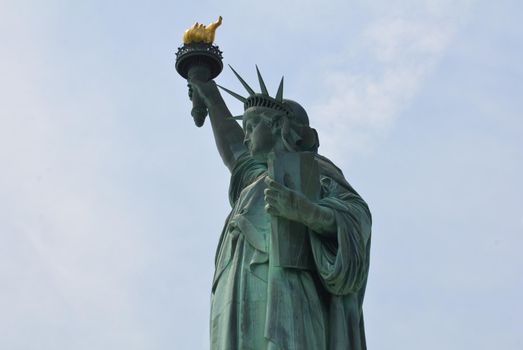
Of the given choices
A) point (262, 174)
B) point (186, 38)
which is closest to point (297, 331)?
point (262, 174)

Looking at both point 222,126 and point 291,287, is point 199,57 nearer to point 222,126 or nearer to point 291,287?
point 222,126

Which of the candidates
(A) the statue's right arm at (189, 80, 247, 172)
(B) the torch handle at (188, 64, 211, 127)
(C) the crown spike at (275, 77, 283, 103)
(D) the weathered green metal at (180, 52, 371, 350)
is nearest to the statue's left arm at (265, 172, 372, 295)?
(D) the weathered green metal at (180, 52, 371, 350)

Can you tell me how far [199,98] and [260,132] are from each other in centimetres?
246

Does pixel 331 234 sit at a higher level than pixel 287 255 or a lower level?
higher

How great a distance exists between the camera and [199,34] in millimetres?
18469

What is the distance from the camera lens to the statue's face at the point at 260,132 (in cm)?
1594

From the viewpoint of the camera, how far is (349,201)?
15.7 meters

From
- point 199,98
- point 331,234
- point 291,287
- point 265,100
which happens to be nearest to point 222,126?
point 199,98

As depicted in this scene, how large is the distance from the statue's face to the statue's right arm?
1204 mm

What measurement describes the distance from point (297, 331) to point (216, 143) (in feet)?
13.4

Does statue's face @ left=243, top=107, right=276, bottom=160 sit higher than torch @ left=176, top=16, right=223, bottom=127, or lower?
lower

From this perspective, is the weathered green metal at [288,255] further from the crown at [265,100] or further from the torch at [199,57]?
the torch at [199,57]

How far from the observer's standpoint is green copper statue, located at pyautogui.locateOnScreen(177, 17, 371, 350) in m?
14.7

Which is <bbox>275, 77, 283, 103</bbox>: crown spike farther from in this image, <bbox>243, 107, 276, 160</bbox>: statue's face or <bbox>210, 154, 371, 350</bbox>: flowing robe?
<bbox>210, 154, 371, 350</bbox>: flowing robe
